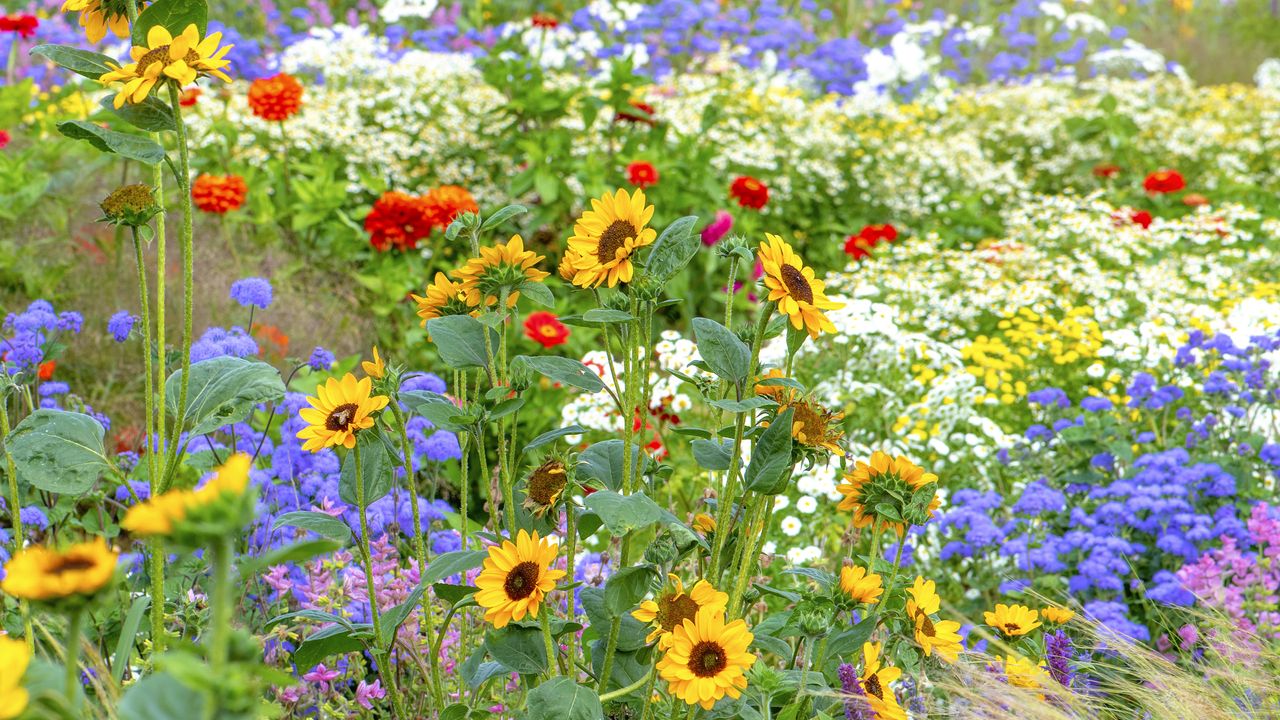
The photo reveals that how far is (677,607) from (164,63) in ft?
2.97

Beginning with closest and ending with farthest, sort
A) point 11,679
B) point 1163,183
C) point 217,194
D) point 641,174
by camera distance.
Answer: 1. point 11,679
2. point 217,194
3. point 641,174
4. point 1163,183

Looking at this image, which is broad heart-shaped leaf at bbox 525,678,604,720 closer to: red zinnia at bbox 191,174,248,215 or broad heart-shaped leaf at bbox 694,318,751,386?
broad heart-shaped leaf at bbox 694,318,751,386

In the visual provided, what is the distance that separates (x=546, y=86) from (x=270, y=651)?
13.6 feet

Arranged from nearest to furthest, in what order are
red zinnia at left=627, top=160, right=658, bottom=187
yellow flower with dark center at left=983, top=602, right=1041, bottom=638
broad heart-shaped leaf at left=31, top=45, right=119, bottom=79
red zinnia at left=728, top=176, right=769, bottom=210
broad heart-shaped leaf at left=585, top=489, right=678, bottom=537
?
1. broad heart-shaped leaf at left=585, top=489, right=678, bottom=537
2. broad heart-shaped leaf at left=31, top=45, right=119, bottom=79
3. yellow flower with dark center at left=983, top=602, right=1041, bottom=638
4. red zinnia at left=627, top=160, right=658, bottom=187
5. red zinnia at left=728, top=176, right=769, bottom=210

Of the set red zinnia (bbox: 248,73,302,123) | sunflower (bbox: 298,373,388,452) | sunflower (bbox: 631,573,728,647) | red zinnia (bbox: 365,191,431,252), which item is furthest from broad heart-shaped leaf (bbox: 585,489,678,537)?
red zinnia (bbox: 248,73,302,123)

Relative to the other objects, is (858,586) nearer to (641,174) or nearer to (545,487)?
(545,487)

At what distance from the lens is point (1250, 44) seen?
35.0ft

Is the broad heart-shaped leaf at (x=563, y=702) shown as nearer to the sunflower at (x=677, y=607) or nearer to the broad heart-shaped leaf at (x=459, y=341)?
the sunflower at (x=677, y=607)

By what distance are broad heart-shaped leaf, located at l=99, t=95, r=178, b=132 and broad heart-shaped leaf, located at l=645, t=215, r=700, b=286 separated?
624mm

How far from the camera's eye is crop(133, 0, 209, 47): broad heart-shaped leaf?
1.48 meters

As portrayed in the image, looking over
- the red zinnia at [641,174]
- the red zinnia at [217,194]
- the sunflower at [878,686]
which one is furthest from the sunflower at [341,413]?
the red zinnia at [641,174]

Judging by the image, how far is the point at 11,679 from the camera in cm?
Answer: 75

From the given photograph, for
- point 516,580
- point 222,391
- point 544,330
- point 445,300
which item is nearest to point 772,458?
point 516,580

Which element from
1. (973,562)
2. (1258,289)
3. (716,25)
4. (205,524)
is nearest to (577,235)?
(205,524)
